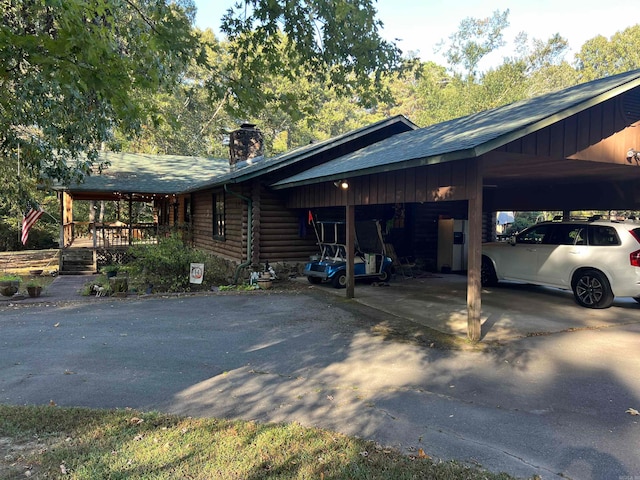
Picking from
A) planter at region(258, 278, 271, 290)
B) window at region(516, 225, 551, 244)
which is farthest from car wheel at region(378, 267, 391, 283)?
window at region(516, 225, 551, 244)

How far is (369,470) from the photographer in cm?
302

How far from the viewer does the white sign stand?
11375 mm

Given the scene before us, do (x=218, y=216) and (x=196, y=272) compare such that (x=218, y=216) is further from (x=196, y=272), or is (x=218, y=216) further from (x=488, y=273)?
(x=488, y=273)

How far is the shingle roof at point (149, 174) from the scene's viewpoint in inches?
691

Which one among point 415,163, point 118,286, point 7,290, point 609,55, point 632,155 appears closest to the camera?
point 415,163

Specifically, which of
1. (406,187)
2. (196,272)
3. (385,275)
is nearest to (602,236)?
(406,187)

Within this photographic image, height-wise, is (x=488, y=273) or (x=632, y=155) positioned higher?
(x=632, y=155)

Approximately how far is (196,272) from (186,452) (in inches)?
Result: 335

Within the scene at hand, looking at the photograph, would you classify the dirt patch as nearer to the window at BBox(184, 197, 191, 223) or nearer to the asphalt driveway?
the asphalt driveway

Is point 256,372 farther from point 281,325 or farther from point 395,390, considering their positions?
point 281,325

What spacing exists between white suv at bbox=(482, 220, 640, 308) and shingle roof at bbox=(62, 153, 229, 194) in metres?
13.4

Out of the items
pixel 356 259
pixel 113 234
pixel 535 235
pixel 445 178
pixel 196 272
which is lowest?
pixel 196 272

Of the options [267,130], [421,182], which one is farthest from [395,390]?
[267,130]

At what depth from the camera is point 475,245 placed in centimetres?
636
